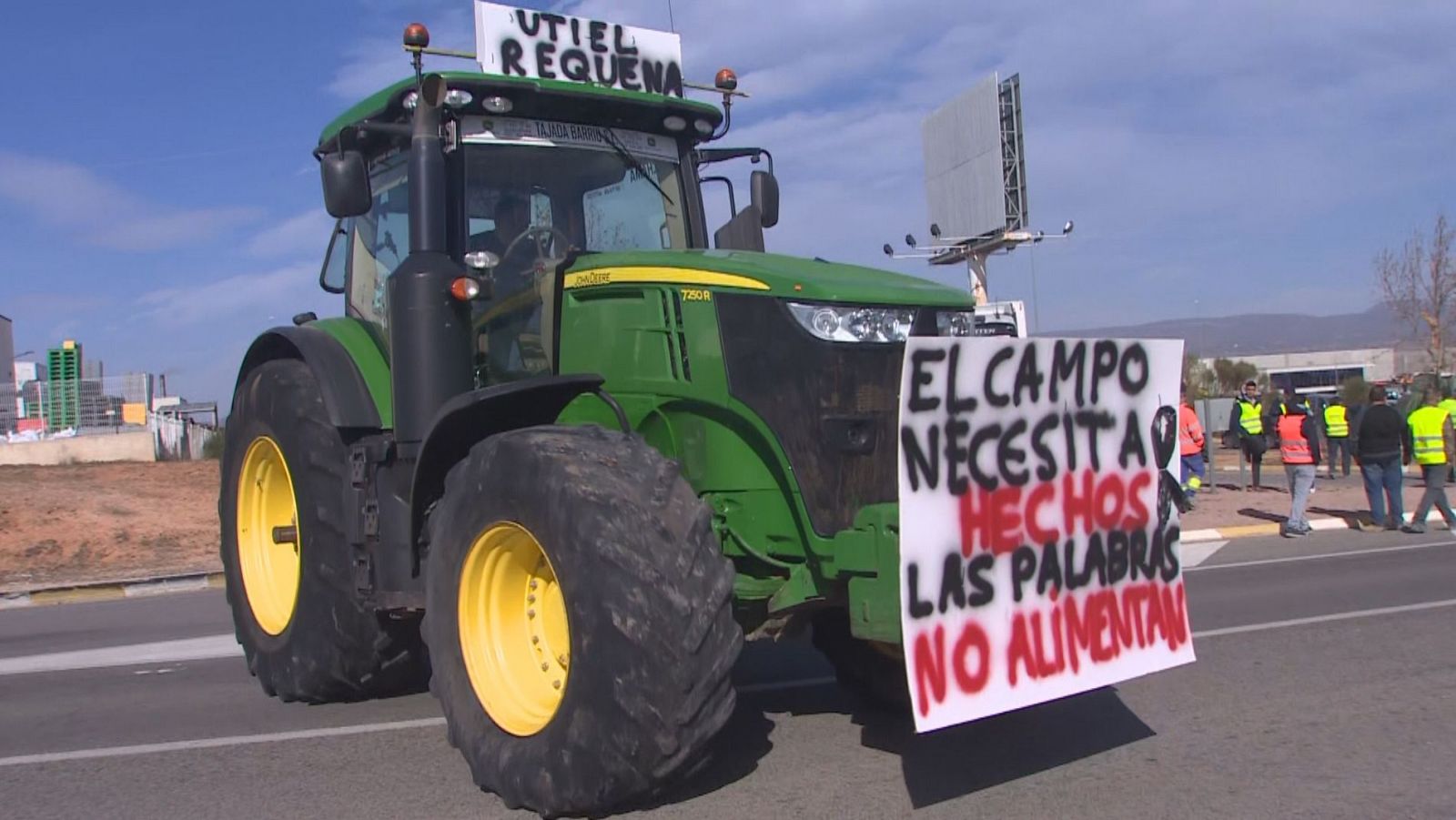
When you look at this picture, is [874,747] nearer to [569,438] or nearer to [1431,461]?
[569,438]

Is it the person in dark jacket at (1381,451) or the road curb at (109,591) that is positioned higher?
the person in dark jacket at (1381,451)

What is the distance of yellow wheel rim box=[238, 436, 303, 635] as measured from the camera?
6949 millimetres

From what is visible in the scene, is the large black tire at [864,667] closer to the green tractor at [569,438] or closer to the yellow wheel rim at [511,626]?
the green tractor at [569,438]

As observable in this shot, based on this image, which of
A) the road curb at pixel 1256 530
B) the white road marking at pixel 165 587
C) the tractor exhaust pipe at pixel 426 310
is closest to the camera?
the tractor exhaust pipe at pixel 426 310

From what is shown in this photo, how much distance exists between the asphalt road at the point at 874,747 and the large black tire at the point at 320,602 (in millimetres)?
182

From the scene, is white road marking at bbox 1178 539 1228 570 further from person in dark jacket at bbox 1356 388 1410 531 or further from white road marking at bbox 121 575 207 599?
white road marking at bbox 121 575 207 599

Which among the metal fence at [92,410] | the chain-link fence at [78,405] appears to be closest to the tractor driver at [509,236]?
the metal fence at [92,410]

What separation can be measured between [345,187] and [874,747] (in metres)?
3.37

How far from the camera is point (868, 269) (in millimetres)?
5480

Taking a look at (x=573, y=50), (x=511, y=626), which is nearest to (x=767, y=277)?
(x=511, y=626)

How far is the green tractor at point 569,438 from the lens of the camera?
423 centimetres

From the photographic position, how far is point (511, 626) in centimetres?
497

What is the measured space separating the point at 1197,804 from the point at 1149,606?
79cm

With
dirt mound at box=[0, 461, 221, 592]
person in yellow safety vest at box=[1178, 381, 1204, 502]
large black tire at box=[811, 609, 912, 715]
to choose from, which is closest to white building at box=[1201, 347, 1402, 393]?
person in yellow safety vest at box=[1178, 381, 1204, 502]
